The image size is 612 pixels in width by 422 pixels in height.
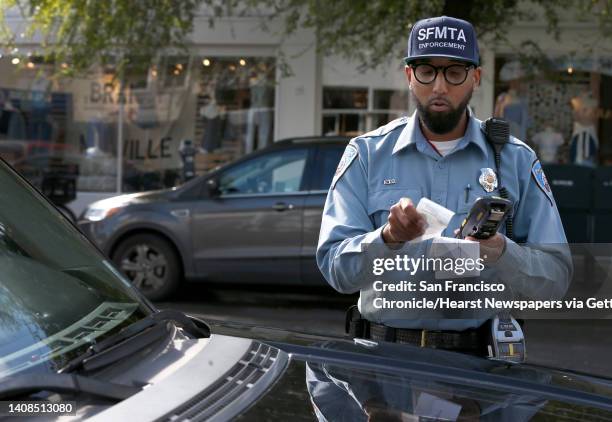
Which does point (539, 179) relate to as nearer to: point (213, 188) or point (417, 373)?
point (417, 373)

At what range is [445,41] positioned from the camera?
2.86 metres

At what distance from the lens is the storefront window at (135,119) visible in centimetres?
1568

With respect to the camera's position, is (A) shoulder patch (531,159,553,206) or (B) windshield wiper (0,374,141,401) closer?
(B) windshield wiper (0,374,141,401)

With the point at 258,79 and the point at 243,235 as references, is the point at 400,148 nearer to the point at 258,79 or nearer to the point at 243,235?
the point at 243,235

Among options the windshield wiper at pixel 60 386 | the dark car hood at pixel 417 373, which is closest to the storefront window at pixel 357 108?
the dark car hood at pixel 417 373

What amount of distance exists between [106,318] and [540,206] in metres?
1.41

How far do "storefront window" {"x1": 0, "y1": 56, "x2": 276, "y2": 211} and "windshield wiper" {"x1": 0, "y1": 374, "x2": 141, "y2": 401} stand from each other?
13.7 m

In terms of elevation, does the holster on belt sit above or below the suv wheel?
above

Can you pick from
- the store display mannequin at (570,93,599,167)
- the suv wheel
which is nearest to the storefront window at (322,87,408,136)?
the store display mannequin at (570,93,599,167)

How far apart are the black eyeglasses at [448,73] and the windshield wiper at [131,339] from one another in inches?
41.6

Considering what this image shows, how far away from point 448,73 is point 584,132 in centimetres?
1286

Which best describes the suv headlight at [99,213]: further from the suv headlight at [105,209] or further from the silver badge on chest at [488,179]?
the silver badge on chest at [488,179]

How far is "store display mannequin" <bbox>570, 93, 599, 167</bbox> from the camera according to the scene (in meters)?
15.0

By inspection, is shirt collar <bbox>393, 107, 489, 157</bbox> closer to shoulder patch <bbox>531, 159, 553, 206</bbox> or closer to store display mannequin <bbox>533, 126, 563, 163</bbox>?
shoulder patch <bbox>531, 159, 553, 206</bbox>
